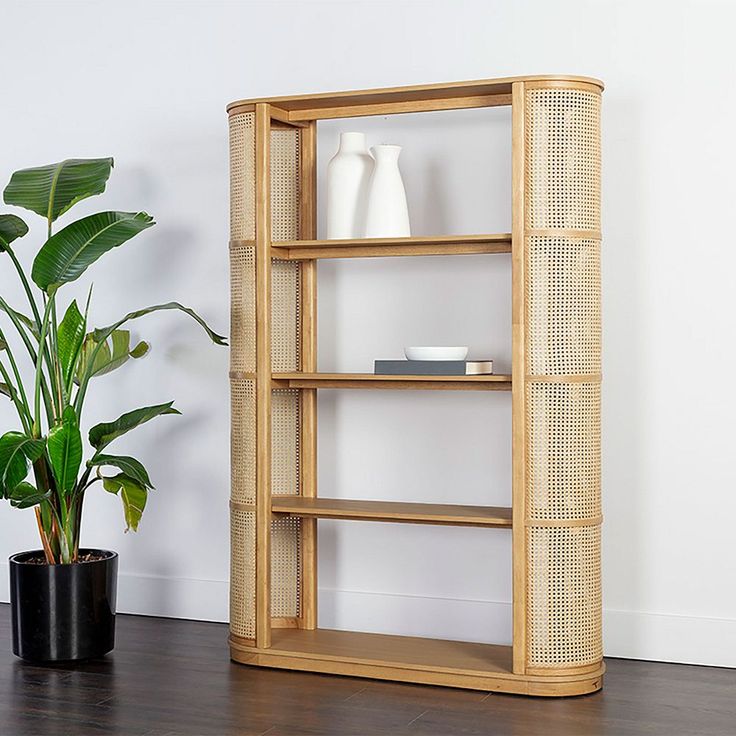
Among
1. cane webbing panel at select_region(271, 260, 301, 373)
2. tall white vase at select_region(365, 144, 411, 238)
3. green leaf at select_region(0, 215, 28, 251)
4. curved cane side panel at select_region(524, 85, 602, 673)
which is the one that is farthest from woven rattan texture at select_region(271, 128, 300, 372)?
curved cane side panel at select_region(524, 85, 602, 673)

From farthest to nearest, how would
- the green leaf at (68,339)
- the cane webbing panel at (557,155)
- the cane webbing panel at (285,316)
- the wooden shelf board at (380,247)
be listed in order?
the cane webbing panel at (285,316) → the green leaf at (68,339) → the wooden shelf board at (380,247) → the cane webbing panel at (557,155)

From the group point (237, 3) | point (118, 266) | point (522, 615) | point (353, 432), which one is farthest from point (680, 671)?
point (237, 3)

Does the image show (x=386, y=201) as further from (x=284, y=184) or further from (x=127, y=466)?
(x=127, y=466)

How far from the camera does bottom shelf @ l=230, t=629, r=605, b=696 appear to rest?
3330 mm

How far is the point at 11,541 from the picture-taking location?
4.68 m

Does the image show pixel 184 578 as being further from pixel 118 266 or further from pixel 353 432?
pixel 118 266

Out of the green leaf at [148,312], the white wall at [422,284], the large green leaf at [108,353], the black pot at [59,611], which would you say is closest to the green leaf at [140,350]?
the large green leaf at [108,353]

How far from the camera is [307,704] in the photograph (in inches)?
127

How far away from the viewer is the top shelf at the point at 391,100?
3447 millimetres

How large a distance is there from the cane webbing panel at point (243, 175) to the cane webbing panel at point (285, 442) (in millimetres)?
569

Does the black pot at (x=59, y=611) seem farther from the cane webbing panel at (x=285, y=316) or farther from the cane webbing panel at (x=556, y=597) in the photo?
the cane webbing panel at (x=556, y=597)

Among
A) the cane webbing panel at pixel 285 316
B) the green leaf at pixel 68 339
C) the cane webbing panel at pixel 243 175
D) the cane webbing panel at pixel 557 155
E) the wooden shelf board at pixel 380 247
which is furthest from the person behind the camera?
the cane webbing panel at pixel 285 316

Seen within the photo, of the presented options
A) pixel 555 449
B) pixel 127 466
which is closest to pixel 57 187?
pixel 127 466

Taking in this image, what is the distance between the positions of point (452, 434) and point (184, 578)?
1.18 metres
